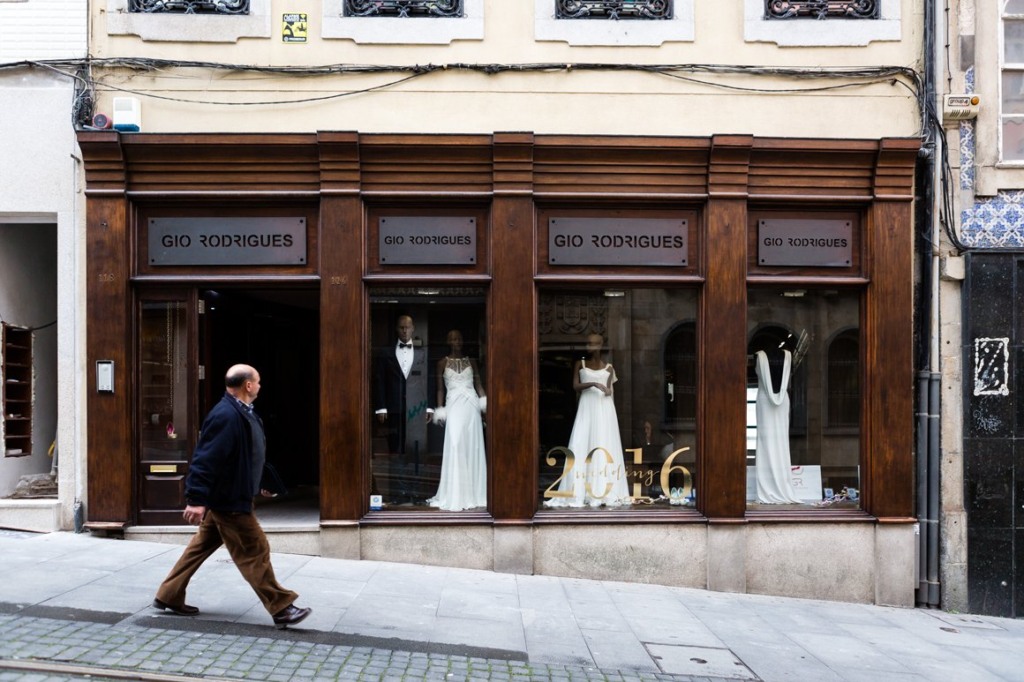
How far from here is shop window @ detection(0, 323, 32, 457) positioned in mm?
9438

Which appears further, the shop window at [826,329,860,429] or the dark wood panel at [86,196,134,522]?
the shop window at [826,329,860,429]

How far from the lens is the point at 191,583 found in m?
7.47

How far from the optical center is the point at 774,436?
959 centimetres

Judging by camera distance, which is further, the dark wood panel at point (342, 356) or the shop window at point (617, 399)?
the shop window at point (617, 399)

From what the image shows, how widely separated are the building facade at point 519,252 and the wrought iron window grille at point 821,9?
0.16 ft

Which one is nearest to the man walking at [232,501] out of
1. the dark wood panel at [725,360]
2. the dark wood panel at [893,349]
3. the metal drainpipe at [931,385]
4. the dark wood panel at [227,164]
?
the dark wood panel at [227,164]

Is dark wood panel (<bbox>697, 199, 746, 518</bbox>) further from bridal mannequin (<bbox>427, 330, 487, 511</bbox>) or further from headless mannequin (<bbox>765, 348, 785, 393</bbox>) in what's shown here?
bridal mannequin (<bbox>427, 330, 487, 511</bbox>)

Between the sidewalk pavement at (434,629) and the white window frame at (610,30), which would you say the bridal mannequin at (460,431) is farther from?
the white window frame at (610,30)

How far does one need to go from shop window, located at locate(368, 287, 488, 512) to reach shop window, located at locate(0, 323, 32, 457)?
12.5 feet

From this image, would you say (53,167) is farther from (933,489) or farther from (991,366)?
(991,366)

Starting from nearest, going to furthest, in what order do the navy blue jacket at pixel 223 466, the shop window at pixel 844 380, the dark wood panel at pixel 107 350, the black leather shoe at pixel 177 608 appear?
1. the navy blue jacket at pixel 223 466
2. the black leather shoe at pixel 177 608
3. the dark wood panel at pixel 107 350
4. the shop window at pixel 844 380

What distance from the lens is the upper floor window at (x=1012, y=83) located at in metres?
9.54

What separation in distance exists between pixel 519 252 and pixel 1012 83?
218 inches

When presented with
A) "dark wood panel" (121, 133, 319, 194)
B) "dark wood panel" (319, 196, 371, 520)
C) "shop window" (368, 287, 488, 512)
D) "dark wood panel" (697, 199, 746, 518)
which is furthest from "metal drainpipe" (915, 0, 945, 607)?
"dark wood panel" (121, 133, 319, 194)
